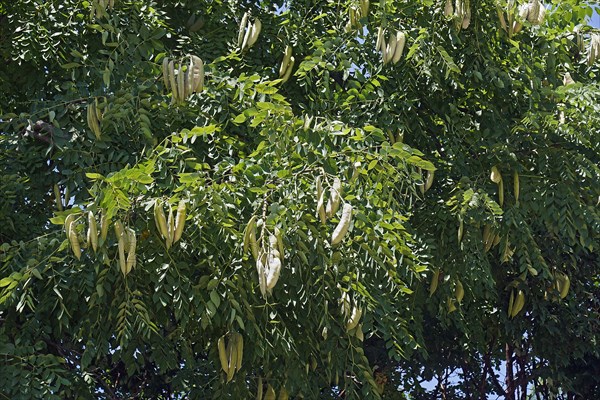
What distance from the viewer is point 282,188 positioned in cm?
551

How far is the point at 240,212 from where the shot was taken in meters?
5.59

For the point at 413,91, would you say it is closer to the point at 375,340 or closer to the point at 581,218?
the point at 581,218

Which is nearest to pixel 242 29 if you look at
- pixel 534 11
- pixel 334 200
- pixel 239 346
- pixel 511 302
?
pixel 534 11

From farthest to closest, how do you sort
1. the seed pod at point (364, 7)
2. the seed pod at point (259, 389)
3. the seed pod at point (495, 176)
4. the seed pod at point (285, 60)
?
the seed pod at point (285, 60) < the seed pod at point (364, 7) < the seed pod at point (495, 176) < the seed pod at point (259, 389)

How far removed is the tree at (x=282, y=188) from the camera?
18.0 ft

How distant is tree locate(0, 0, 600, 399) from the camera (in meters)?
5.48

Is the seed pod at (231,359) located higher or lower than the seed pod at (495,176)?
lower

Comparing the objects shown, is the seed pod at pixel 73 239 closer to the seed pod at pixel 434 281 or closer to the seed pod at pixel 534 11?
the seed pod at pixel 434 281

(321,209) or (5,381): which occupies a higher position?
(321,209)

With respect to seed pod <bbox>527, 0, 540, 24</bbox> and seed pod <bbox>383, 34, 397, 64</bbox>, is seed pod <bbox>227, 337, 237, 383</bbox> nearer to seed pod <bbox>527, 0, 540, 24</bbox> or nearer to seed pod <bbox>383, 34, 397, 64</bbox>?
seed pod <bbox>383, 34, 397, 64</bbox>

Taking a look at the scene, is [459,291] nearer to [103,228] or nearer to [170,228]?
[170,228]

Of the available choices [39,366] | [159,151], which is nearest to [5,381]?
[39,366]

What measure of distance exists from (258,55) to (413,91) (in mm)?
963

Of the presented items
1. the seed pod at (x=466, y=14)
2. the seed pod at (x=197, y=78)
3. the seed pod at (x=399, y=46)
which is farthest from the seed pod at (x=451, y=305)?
the seed pod at (x=197, y=78)
